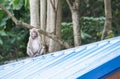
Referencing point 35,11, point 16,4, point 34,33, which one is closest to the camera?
point 34,33

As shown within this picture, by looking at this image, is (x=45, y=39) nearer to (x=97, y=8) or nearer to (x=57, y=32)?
(x=57, y=32)

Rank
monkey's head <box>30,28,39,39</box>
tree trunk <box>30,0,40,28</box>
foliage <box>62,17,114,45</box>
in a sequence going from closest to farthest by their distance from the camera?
1. monkey's head <box>30,28,39,39</box>
2. tree trunk <box>30,0,40,28</box>
3. foliage <box>62,17,114,45</box>

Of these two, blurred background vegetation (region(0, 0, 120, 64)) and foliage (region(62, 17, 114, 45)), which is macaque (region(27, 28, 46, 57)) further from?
foliage (region(62, 17, 114, 45))

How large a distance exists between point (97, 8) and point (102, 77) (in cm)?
1256

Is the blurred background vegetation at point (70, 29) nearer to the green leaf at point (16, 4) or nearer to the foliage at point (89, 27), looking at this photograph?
the foliage at point (89, 27)

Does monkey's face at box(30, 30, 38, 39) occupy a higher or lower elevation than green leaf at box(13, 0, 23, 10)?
lower

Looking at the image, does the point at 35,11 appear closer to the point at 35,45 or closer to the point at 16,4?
the point at 35,45

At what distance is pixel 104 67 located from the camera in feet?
7.77

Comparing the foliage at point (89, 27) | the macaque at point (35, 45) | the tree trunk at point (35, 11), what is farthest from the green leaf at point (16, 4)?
the foliage at point (89, 27)

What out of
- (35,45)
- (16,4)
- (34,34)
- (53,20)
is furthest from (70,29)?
(34,34)

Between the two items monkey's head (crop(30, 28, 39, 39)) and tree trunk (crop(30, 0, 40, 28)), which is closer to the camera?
monkey's head (crop(30, 28, 39, 39))

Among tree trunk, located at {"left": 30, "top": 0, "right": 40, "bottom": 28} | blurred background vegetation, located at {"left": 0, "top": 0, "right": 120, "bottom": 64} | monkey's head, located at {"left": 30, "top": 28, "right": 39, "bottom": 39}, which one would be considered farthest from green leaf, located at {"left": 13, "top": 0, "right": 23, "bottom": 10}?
blurred background vegetation, located at {"left": 0, "top": 0, "right": 120, "bottom": 64}

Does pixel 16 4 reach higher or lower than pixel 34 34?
higher

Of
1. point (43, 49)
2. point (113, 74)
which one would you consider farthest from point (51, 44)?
point (113, 74)
